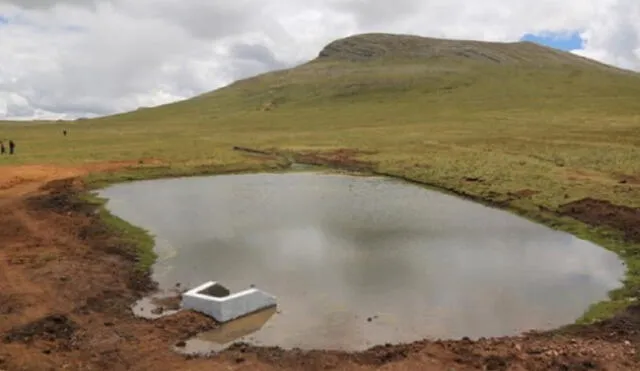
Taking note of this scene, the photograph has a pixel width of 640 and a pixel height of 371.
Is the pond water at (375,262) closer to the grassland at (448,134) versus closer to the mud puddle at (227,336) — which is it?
the mud puddle at (227,336)

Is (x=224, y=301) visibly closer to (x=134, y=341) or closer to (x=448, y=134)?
(x=134, y=341)

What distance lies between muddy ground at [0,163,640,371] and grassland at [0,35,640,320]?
3.76 meters

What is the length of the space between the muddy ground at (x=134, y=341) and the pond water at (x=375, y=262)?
1.23 metres

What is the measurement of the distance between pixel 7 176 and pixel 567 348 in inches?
1649

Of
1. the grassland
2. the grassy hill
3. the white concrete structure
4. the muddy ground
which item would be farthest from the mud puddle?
the grassy hill

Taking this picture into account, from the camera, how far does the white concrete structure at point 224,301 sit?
1767 centimetres

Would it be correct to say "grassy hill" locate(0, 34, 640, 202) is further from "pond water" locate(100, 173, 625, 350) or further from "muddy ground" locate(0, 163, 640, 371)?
"muddy ground" locate(0, 163, 640, 371)

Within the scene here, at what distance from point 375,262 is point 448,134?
57851mm

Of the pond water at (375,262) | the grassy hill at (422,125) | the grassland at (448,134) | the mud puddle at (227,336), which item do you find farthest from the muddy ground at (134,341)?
the grassy hill at (422,125)

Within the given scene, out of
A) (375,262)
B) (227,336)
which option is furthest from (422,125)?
(227,336)

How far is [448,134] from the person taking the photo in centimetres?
7994

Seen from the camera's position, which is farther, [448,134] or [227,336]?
[448,134]

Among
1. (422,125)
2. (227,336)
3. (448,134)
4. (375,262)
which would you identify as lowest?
(227,336)

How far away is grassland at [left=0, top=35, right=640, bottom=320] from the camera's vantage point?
40.2 m
